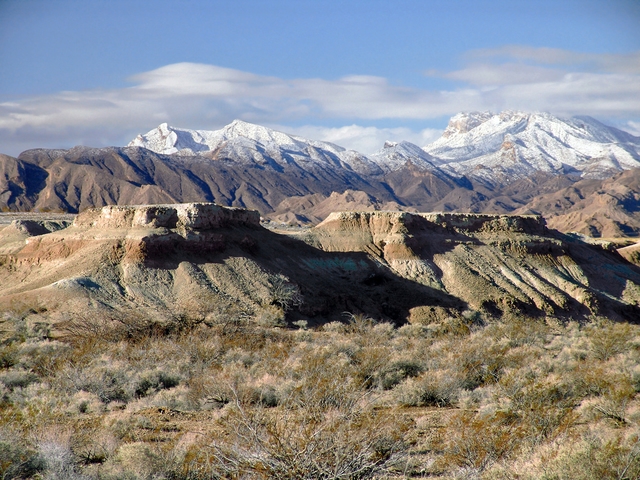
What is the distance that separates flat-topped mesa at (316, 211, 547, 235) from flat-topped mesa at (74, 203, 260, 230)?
14.7 metres

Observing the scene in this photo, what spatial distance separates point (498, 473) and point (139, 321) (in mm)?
22423

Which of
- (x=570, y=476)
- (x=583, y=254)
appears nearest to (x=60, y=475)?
(x=570, y=476)

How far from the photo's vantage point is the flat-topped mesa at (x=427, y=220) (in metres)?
54.1

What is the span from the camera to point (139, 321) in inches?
1195

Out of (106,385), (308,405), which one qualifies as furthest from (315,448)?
(106,385)

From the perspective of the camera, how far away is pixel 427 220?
55.4 meters

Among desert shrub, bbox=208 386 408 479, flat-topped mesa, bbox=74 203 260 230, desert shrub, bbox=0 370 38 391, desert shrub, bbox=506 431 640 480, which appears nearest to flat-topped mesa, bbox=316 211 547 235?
flat-topped mesa, bbox=74 203 260 230

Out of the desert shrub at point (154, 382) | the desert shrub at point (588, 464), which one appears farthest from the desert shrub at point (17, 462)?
the desert shrub at point (588, 464)

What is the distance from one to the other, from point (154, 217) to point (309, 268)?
468 inches

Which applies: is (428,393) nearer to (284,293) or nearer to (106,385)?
(106,385)

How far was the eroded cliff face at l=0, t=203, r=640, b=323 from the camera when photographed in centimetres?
3603

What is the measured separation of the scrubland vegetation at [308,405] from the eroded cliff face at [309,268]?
6178 mm

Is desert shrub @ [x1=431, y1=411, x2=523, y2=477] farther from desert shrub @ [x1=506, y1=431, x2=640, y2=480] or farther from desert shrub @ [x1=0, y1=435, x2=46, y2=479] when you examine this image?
desert shrub @ [x1=0, y1=435, x2=46, y2=479]

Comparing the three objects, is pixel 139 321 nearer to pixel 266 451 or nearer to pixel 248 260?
pixel 248 260
